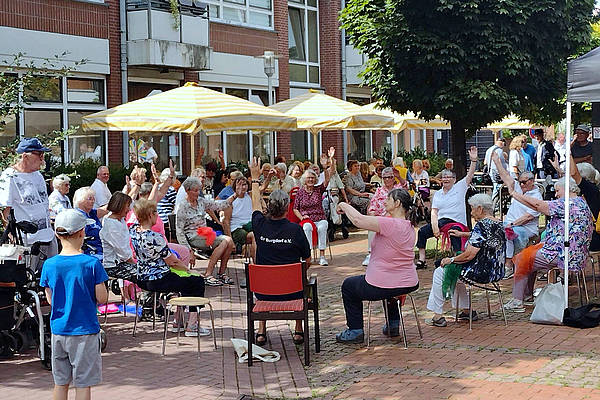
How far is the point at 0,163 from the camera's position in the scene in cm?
909

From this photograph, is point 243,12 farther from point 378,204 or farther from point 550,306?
point 550,306

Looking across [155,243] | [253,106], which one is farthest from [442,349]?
[253,106]

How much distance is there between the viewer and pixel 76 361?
6082 mm

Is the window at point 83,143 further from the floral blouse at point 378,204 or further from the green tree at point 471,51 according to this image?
the floral blouse at point 378,204

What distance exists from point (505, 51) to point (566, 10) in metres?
1.35

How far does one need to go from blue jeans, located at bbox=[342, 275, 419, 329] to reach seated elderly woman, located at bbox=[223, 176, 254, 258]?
178 inches

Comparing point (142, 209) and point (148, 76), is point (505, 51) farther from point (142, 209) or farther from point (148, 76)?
point (148, 76)

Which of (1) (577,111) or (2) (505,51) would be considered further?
(1) (577,111)

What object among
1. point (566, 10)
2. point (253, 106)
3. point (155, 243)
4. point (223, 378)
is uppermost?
point (566, 10)

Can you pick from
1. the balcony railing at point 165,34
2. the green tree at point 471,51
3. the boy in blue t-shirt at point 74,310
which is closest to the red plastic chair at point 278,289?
the boy in blue t-shirt at point 74,310

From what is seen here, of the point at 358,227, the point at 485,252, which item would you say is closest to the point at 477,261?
the point at 485,252

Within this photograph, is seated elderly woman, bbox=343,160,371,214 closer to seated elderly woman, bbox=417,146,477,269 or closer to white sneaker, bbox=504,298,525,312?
seated elderly woman, bbox=417,146,477,269

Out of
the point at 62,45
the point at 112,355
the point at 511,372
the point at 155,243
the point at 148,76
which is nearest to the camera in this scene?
the point at 511,372

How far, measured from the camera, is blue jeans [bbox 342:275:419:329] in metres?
8.73
